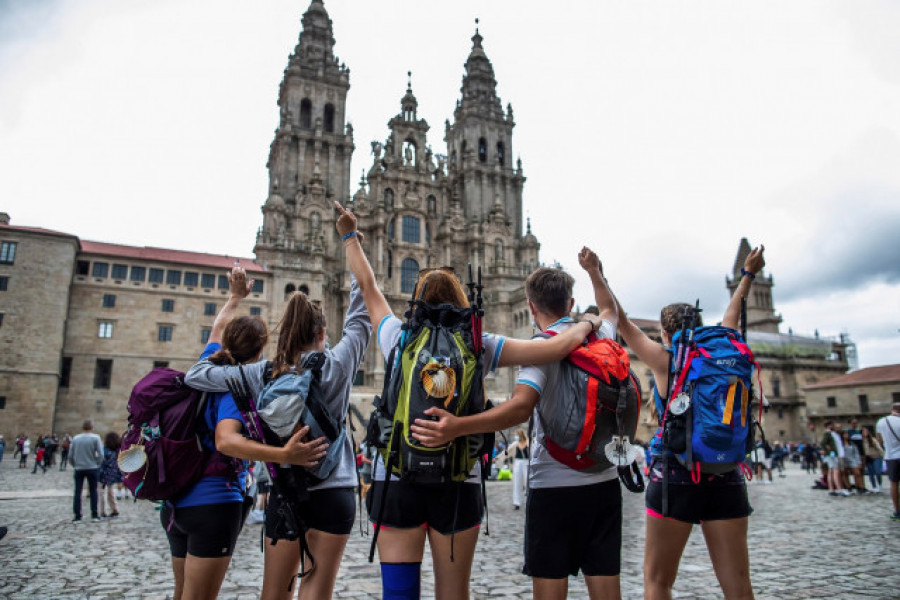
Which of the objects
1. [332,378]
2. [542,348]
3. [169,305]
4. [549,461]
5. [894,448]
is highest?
A: [169,305]

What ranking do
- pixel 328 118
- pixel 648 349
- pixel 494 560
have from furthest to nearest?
1. pixel 328 118
2. pixel 494 560
3. pixel 648 349

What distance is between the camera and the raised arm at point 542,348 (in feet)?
9.38

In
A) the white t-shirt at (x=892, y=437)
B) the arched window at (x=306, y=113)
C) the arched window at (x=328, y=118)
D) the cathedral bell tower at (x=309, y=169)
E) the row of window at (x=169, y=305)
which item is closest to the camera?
the white t-shirt at (x=892, y=437)

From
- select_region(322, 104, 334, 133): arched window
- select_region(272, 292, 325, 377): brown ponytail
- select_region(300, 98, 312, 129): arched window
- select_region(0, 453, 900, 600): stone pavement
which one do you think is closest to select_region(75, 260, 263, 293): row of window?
select_region(300, 98, 312, 129): arched window

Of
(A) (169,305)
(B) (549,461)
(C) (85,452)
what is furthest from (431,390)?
(A) (169,305)

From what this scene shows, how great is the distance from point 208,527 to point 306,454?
794mm

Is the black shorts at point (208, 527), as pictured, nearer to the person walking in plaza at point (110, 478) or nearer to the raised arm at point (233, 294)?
the raised arm at point (233, 294)

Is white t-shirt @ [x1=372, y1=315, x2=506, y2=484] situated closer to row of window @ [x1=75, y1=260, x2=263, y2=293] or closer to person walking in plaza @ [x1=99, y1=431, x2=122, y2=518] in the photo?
person walking in plaza @ [x1=99, y1=431, x2=122, y2=518]

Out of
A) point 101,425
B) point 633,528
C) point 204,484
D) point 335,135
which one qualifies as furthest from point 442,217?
point 204,484

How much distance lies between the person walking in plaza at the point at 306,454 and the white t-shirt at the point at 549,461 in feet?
3.38

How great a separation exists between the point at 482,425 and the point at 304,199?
144 feet

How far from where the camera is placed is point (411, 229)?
4884cm

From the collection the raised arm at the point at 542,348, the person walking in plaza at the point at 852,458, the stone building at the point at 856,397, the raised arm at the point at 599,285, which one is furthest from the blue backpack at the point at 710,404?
the stone building at the point at 856,397

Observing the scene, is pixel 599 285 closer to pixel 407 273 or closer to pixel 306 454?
pixel 306 454
